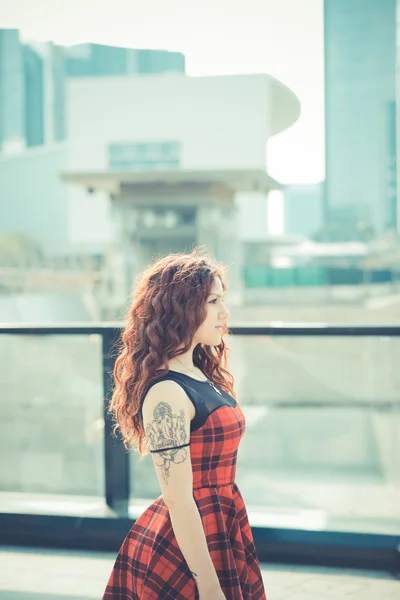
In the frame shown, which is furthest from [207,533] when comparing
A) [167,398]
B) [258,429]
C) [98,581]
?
[258,429]

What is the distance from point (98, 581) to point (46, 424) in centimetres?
91

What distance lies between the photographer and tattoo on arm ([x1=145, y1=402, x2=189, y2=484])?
A: 138cm

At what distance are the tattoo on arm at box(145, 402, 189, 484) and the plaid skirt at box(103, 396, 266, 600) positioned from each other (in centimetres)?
7

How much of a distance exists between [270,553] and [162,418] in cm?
176

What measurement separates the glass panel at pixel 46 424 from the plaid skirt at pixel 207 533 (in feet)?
5.85

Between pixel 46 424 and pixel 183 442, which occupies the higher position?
pixel 183 442

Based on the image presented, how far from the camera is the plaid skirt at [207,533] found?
57.3 inches

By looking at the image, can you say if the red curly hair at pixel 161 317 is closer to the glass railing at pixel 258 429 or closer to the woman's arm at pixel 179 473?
the woman's arm at pixel 179 473

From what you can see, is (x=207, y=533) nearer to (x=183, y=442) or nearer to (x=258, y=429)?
(x=183, y=442)

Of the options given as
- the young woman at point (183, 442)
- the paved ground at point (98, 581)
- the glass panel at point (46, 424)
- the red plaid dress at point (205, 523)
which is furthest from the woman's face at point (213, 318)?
the glass panel at point (46, 424)

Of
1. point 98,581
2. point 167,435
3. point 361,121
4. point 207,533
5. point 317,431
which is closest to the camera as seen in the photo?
point 167,435

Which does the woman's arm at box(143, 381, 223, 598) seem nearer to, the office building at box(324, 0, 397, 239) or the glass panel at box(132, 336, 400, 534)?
the glass panel at box(132, 336, 400, 534)

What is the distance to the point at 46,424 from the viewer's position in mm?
3365

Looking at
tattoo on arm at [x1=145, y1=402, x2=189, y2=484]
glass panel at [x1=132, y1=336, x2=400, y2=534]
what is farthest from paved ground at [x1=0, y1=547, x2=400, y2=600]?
tattoo on arm at [x1=145, y1=402, x2=189, y2=484]
